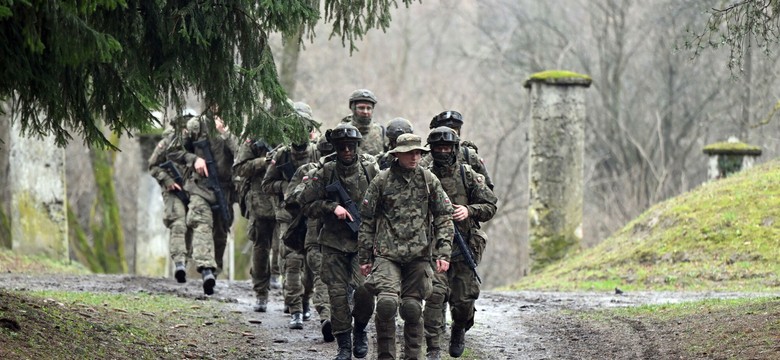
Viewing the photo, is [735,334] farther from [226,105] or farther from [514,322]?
[226,105]

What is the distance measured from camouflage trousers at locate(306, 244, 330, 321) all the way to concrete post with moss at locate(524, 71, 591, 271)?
9879 mm

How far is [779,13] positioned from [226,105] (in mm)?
4631

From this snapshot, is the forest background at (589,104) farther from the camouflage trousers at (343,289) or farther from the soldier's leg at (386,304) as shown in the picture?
the soldier's leg at (386,304)

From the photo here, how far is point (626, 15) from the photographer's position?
131ft

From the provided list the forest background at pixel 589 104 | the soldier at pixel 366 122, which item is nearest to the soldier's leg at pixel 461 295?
the soldier at pixel 366 122

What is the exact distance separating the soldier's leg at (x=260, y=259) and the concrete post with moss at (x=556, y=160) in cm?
833

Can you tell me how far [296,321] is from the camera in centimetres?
1299

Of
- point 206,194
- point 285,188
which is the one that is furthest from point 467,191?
point 206,194

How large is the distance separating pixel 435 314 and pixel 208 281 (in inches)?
194

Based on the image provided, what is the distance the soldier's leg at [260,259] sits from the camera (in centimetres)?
1418

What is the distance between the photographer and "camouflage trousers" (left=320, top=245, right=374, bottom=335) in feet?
35.0

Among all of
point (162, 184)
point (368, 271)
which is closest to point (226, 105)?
point (368, 271)

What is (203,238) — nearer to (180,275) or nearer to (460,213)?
(180,275)

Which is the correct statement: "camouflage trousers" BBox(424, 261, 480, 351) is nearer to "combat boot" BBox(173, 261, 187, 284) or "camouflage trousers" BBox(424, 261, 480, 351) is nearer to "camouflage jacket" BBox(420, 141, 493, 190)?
"camouflage jacket" BBox(420, 141, 493, 190)
